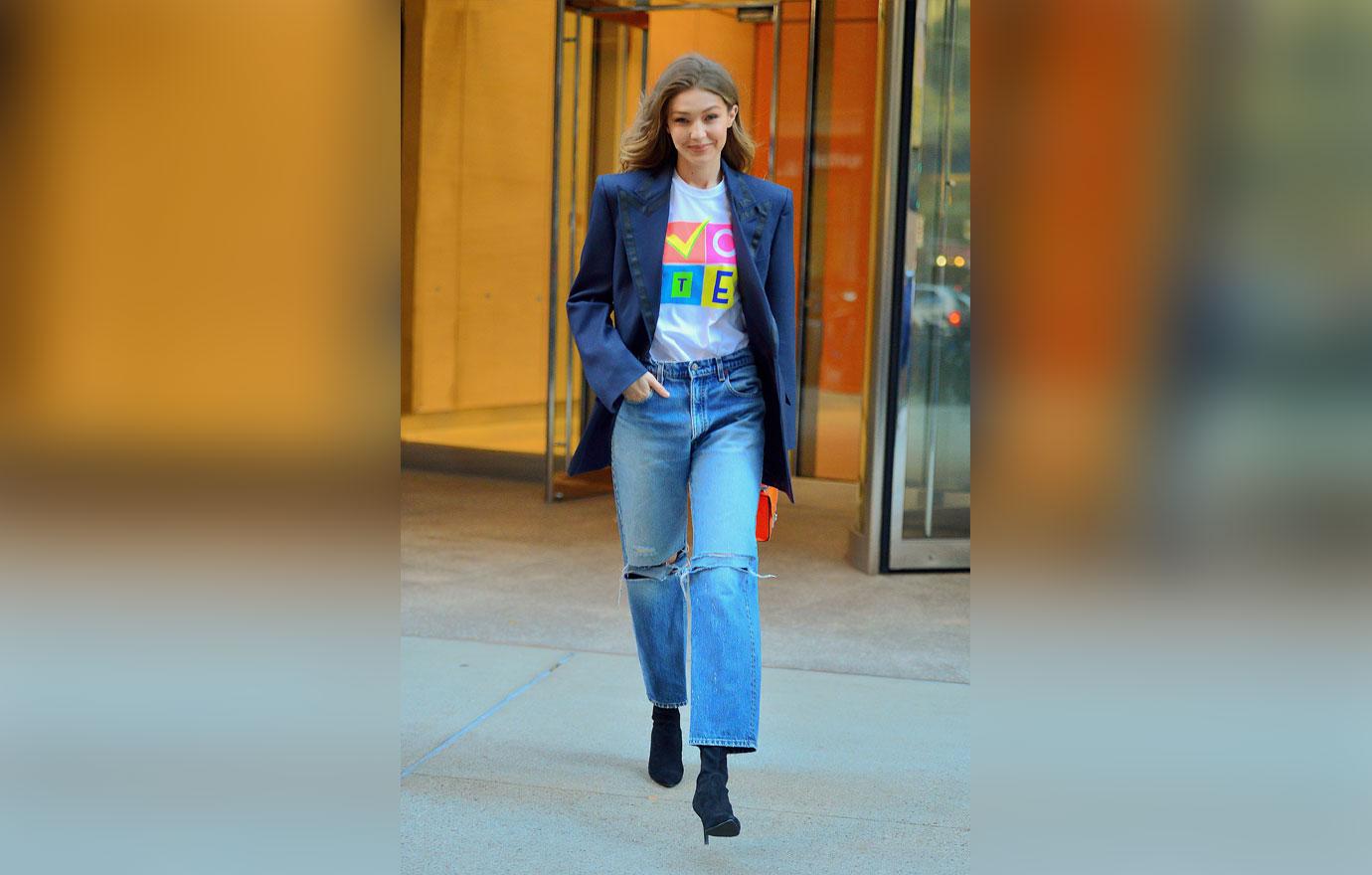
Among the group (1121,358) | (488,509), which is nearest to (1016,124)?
(1121,358)

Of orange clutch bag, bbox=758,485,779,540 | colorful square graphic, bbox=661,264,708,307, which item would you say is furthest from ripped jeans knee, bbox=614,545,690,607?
colorful square graphic, bbox=661,264,708,307

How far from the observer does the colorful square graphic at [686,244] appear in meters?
3.04

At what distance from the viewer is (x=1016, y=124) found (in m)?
1.42

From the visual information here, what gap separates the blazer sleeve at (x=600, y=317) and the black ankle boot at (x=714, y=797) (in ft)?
2.67

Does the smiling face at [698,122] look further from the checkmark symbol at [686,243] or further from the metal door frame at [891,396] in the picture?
the metal door frame at [891,396]

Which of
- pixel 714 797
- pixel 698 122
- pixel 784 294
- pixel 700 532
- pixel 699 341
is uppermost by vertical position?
pixel 698 122

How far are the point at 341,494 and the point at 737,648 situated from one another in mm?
1778

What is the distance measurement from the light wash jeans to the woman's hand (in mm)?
57

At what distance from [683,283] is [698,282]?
0.03 metres

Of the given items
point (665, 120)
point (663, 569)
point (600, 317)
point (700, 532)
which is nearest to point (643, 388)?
point (600, 317)

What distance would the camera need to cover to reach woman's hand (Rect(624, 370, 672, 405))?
297 cm

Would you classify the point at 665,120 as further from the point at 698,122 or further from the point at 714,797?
the point at 714,797

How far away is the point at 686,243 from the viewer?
10.0 feet

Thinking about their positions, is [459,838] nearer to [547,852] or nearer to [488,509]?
[547,852]
